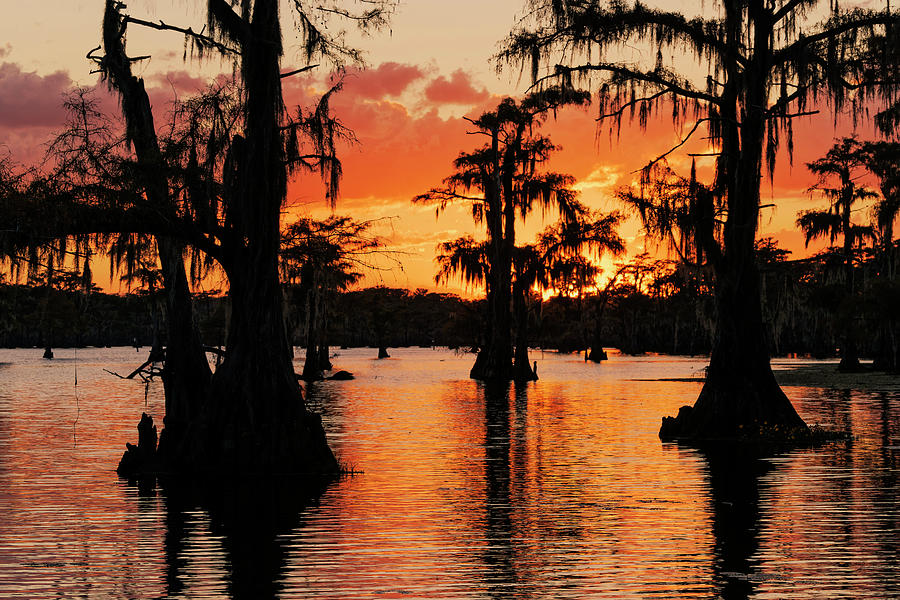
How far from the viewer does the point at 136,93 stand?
19172 mm

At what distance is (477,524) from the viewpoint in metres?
11.9

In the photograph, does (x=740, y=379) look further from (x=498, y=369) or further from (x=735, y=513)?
(x=498, y=369)

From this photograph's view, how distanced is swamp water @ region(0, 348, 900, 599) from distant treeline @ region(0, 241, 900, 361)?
16.7 ft

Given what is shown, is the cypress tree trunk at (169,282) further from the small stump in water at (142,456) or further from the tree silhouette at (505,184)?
the tree silhouette at (505,184)

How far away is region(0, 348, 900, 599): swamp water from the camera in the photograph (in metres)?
8.66

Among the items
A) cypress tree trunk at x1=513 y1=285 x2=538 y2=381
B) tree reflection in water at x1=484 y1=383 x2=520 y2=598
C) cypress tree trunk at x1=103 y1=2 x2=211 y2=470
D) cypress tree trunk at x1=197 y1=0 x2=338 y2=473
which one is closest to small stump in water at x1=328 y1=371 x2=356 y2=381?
cypress tree trunk at x1=513 y1=285 x2=538 y2=381

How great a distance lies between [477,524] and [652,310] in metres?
129

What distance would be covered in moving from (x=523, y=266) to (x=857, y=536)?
46211mm

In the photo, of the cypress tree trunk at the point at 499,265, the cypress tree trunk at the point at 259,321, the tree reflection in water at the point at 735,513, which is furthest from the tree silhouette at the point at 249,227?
the cypress tree trunk at the point at 499,265

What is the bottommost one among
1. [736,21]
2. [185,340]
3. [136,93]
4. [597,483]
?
[597,483]

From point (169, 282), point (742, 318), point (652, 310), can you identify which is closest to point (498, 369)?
point (742, 318)

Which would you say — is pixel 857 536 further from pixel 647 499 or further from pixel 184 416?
pixel 184 416

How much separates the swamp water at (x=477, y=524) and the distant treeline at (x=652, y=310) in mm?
5097

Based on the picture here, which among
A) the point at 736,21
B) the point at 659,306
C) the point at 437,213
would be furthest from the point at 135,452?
the point at 659,306
